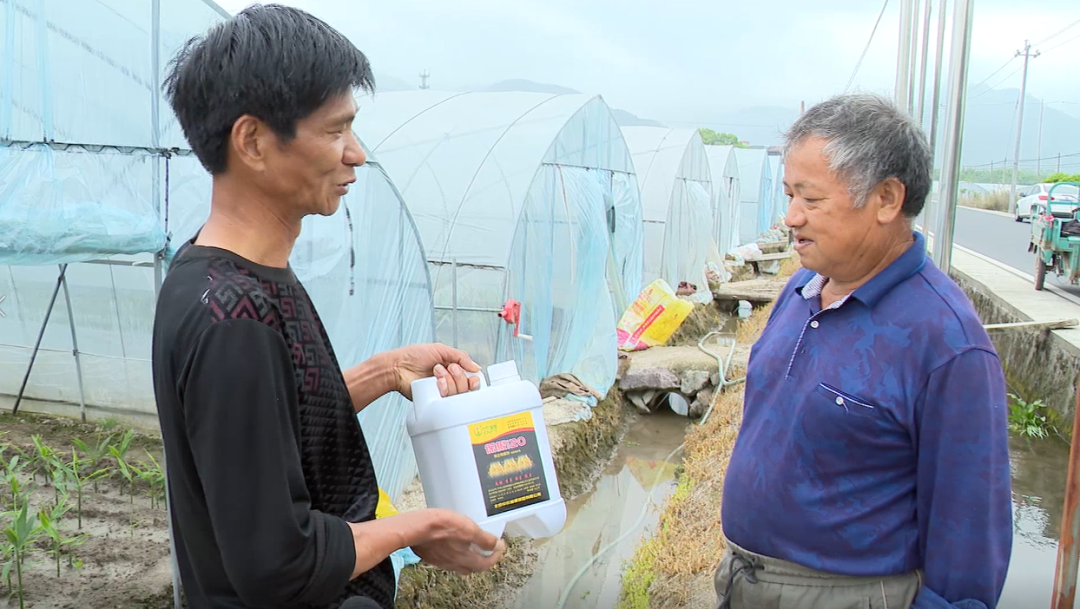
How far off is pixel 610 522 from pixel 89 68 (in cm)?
448

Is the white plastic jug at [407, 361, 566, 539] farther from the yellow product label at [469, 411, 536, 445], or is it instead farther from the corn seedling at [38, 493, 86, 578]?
the corn seedling at [38, 493, 86, 578]

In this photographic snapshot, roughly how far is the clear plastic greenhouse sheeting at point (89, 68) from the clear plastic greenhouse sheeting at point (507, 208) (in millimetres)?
2947

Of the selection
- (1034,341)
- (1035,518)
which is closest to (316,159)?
(1035,518)

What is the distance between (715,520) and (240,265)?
4.21 metres

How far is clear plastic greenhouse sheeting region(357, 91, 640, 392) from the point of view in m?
6.52

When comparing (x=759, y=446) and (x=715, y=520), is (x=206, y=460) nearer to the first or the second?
(x=759, y=446)

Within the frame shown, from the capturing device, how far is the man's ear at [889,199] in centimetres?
179

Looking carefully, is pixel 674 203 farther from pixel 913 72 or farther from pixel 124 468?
pixel 124 468

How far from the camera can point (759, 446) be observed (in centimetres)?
196

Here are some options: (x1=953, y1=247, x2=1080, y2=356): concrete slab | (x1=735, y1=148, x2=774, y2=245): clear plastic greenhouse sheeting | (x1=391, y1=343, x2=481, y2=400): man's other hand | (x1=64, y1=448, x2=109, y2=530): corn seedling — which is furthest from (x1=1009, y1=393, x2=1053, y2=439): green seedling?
(x1=735, y1=148, x2=774, y2=245): clear plastic greenhouse sheeting

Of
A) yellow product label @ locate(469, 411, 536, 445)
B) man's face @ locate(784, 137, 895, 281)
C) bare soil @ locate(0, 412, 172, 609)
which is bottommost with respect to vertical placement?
bare soil @ locate(0, 412, 172, 609)

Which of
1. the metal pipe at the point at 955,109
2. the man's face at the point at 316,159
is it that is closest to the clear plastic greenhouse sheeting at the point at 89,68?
the man's face at the point at 316,159

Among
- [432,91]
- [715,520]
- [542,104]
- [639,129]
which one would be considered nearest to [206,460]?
[715,520]

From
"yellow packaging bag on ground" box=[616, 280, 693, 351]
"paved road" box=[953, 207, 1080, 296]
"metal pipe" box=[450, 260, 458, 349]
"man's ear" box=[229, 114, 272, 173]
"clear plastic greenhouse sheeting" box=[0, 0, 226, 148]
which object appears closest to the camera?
"man's ear" box=[229, 114, 272, 173]
